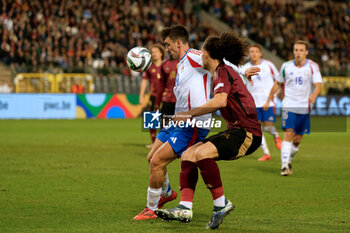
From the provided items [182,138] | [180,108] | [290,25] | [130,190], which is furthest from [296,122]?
[290,25]

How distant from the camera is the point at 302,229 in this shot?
621 cm

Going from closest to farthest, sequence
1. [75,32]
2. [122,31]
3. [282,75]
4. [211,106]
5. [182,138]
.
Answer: [211,106] → [182,138] → [282,75] → [75,32] → [122,31]

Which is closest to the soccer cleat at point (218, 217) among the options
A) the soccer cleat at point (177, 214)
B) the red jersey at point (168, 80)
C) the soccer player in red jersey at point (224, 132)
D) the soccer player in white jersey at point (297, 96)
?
the soccer player in red jersey at point (224, 132)

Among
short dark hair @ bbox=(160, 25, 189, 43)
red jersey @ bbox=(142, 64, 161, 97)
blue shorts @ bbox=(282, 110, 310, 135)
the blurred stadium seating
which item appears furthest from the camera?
the blurred stadium seating

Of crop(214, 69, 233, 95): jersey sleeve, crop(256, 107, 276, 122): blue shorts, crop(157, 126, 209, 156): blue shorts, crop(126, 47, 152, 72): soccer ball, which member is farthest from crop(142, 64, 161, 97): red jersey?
crop(214, 69, 233, 95): jersey sleeve

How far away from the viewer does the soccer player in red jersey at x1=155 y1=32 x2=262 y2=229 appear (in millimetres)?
6027

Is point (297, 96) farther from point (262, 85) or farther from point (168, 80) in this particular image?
point (168, 80)

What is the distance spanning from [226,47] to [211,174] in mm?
1289

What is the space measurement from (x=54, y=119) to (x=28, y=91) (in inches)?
66.9

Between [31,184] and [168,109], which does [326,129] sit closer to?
[168,109]

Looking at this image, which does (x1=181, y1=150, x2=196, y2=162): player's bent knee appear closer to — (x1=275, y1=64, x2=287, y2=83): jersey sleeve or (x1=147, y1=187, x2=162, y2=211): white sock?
(x1=147, y1=187, x2=162, y2=211): white sock

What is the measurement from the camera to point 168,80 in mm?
13047

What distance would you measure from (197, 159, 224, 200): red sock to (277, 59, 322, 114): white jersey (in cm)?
550

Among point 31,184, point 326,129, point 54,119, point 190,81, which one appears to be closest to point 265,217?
point 190,81
